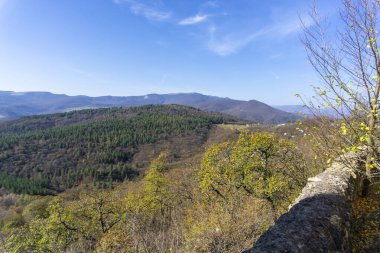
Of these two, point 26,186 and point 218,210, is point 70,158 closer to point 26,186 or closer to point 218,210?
point 26,186

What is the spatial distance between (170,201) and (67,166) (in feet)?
441

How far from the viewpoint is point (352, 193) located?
901 centimetres

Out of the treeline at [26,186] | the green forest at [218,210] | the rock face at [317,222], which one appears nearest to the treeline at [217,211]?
the green forest at [218,210]

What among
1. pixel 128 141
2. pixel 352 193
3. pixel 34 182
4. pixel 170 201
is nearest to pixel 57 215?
pixel 170 201

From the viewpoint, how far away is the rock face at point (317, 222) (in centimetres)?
524

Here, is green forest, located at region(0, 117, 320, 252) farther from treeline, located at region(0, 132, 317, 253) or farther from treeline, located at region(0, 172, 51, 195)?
treeline, located at region(0, 172, 51, 195)

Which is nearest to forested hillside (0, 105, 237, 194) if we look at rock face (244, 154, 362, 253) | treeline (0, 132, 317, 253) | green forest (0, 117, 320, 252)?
treeline (0, 132, 317, 253)

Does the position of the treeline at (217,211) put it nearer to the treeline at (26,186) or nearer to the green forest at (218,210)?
the green forest at (218,210)

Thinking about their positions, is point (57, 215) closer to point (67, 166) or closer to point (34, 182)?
point (34, 182)

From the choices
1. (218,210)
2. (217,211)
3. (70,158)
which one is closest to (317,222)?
(217,211)

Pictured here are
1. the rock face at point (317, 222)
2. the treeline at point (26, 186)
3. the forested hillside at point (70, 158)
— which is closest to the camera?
the rock face at point (317, 222)

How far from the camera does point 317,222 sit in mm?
6074

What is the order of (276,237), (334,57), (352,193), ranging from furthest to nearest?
(352,193)
(334,57)
(276,237)

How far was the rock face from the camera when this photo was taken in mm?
5242
